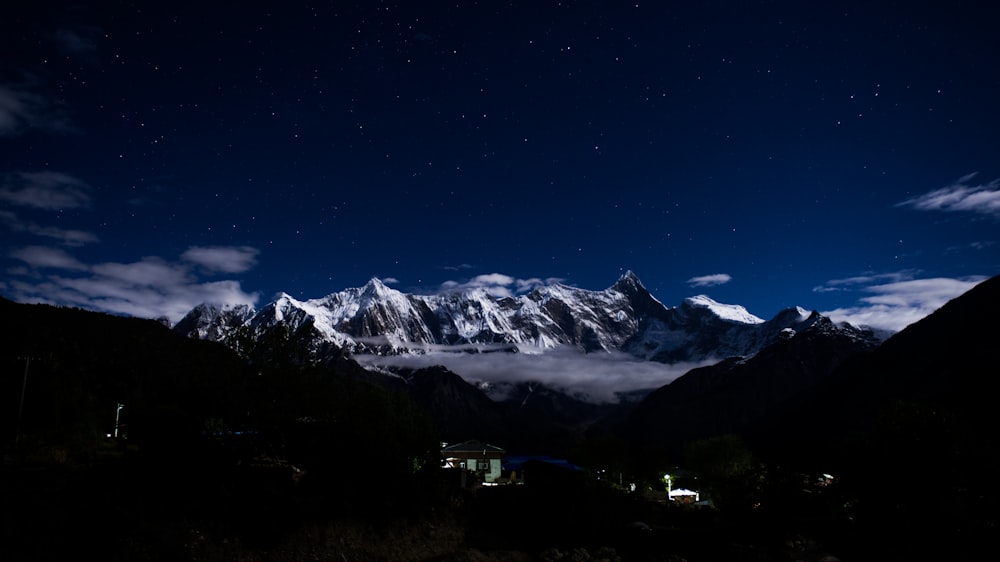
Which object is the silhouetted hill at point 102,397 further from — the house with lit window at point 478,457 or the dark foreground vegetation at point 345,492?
the house with lit window at point 478,457

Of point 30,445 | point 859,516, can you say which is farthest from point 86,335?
point 859,516

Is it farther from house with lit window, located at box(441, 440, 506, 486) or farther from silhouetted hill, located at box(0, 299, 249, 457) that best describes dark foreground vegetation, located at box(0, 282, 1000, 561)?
house with lit window, located at box(441, 440, 506, 486)

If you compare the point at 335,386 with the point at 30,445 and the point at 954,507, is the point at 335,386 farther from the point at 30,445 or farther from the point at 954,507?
the point at 954,507

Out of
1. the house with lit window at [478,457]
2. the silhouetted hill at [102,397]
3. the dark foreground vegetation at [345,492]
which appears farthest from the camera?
the house with lit window at [478,457]

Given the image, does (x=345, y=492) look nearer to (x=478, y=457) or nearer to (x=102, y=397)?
(x=102, y=397)

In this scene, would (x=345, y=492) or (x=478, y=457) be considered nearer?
(x=345, y=492)

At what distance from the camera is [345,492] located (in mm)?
36656

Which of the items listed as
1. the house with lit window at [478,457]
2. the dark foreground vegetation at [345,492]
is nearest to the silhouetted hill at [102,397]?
the dark foreground vegetation at [345,492]

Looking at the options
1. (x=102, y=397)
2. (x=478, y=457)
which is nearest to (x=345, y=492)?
(x=102, y=397)

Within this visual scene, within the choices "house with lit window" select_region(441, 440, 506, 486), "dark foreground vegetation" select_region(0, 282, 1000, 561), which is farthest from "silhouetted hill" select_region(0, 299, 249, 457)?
"house with lit window" select_region(441, 440, 506, 486)

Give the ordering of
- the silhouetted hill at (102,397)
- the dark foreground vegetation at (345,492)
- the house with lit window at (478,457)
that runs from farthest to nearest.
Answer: the house with lit window at (478,457)
the silhouetted hill at (102,397)
the dark foreground vegetation at (345,492)

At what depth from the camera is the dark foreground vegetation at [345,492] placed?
24594 millimetres

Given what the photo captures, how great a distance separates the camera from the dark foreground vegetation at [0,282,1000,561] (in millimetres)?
24594

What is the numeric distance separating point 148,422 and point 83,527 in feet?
34.4
